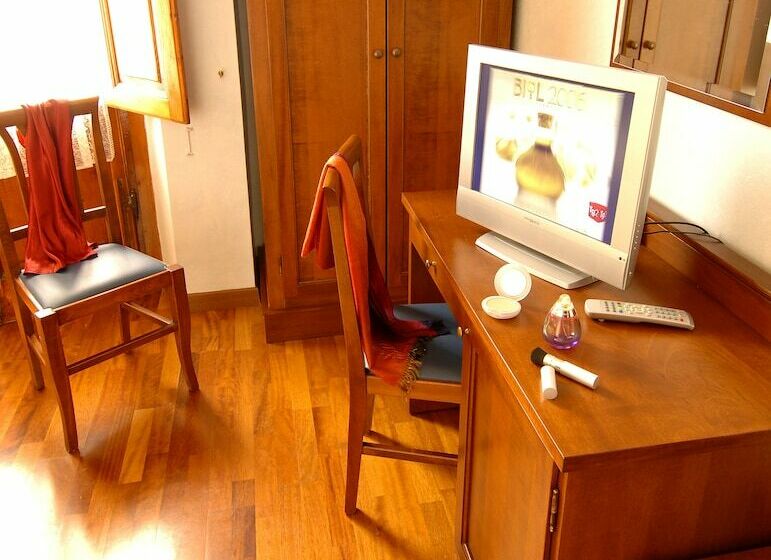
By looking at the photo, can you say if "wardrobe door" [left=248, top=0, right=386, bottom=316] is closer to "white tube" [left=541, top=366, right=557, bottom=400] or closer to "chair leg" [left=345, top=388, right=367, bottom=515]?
"chair leg" [left=345, top=388, right=367, bottom=515]

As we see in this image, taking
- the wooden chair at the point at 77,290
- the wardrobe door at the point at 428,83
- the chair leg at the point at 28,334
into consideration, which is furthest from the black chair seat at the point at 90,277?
the wardrobe door at the point at 428,83

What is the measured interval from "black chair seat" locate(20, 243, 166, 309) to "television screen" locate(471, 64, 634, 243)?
1.15 metres

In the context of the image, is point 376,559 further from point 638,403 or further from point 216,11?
point 216,11

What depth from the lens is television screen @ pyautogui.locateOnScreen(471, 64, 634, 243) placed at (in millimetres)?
1497

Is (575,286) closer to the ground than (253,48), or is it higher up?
closer to the ground

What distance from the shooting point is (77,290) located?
2.26 m

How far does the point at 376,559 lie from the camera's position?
1.90m

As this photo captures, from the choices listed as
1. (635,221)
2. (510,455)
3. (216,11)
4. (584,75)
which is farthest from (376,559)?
(216,11)

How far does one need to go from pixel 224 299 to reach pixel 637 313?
2.09 metres

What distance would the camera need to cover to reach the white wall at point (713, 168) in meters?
1.52

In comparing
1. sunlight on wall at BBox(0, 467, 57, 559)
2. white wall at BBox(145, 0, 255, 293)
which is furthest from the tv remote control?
white wall at BBox(145, 0, 255, 293)

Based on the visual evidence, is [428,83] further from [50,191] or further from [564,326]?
[564,326]

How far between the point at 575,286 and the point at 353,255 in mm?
516

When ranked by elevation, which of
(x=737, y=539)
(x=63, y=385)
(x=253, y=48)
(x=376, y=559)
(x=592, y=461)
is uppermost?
(x=253, y=48)
